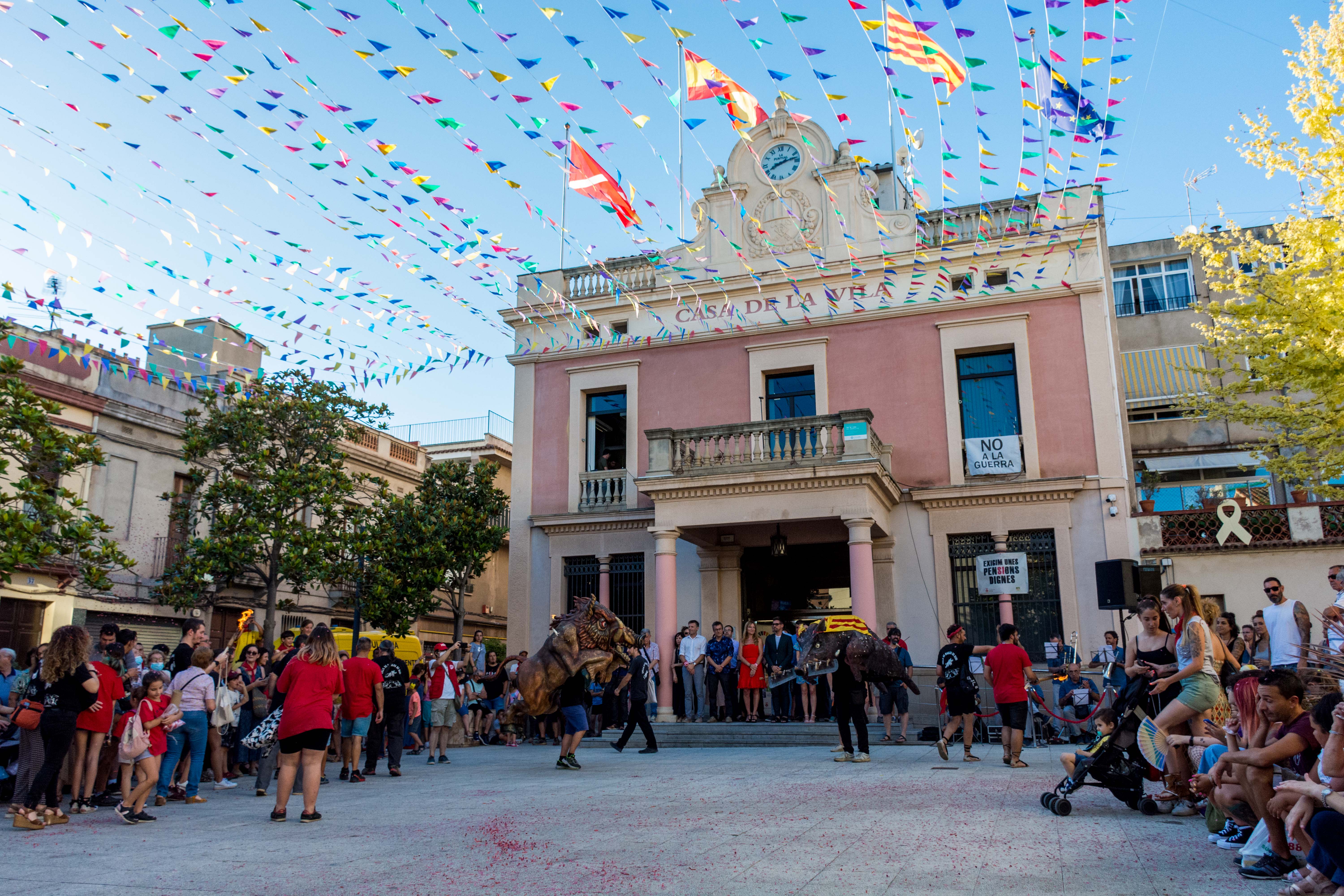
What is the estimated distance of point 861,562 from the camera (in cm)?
1614

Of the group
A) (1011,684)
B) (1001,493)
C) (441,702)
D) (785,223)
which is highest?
(785,223)

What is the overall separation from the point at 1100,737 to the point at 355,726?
751 cm

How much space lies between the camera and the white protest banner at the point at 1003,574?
17297mm

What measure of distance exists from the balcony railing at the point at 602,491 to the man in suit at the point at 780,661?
5.25m

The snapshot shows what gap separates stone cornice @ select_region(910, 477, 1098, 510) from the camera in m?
17.3

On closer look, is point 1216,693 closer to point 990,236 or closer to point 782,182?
point 990,236

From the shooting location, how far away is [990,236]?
18578mm

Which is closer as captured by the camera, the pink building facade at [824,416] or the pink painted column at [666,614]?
the pink painted column at [666,614]

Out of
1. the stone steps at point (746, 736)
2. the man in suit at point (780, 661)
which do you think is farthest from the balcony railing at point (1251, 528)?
the man in suit at point (780, 661)

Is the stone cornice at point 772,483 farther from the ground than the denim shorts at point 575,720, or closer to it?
farther from the ground

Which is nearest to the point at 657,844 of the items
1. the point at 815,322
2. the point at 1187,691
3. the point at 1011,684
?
the point at 1187,691

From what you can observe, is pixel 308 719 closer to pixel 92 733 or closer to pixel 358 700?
pixel 92 733

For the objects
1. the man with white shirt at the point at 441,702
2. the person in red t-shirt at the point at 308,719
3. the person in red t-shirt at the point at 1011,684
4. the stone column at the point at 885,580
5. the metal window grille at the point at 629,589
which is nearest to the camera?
the person in red t-shirt at the point at 308,719

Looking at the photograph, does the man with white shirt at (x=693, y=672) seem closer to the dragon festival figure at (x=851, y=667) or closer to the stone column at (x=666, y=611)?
the stone column at (x=666, y=611)
